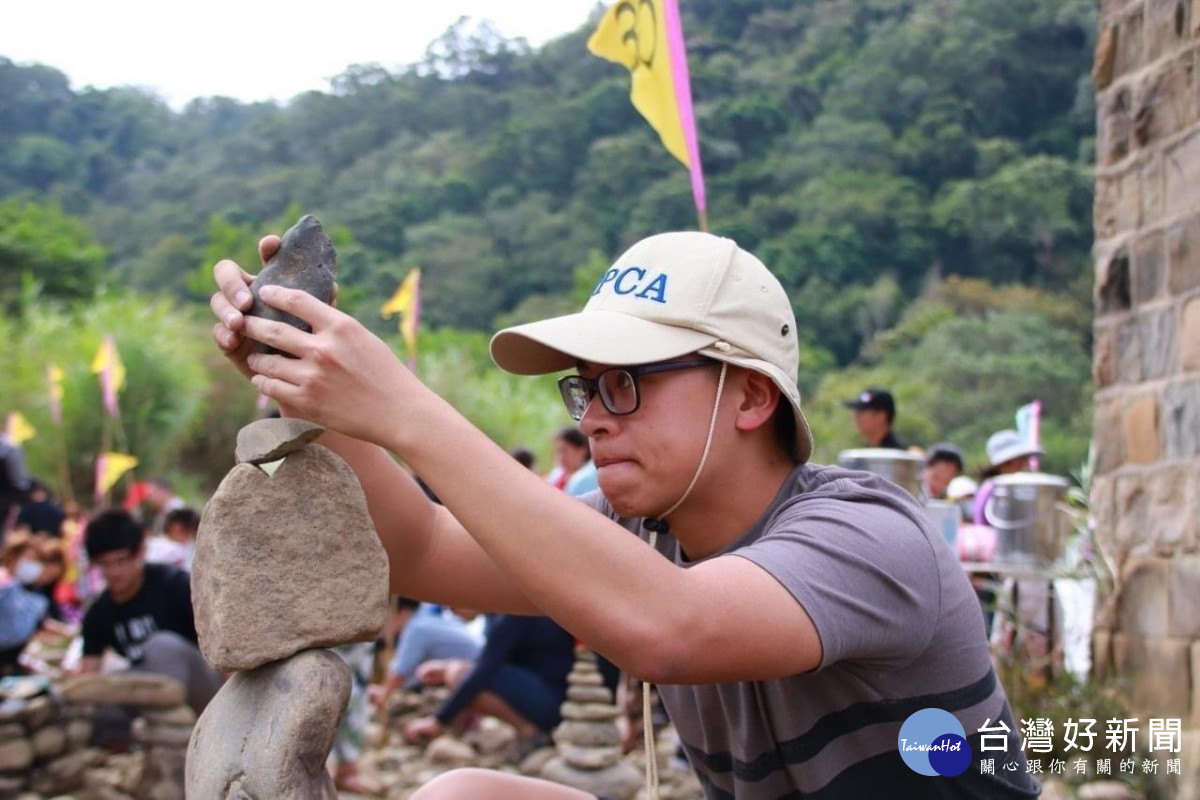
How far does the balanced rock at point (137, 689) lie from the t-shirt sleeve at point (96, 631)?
477 mm

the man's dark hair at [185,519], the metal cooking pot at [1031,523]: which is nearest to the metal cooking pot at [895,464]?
the metal cooking pot at [1031,523]

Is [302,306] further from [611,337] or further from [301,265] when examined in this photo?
[611,337]

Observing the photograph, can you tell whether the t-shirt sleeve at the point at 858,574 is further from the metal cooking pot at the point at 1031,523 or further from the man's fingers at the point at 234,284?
Answer: the metal cooking pot at the point at 1031,523

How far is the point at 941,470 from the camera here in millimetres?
7914

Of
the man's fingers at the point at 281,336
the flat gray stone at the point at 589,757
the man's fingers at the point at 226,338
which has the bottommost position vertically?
the flat gray stone at the point at 589,757

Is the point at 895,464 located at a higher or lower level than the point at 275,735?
higher

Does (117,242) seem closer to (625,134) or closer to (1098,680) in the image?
(625,134)

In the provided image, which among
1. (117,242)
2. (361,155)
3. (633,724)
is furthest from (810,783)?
(361,155)

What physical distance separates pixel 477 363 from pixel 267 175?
2714 cm

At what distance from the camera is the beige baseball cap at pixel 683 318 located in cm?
190

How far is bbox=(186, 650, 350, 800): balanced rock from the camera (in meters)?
1.89

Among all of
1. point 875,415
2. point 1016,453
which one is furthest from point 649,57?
point 1016,453

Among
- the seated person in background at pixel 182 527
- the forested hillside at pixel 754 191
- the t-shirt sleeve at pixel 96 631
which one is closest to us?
the t-shirt sleeve at pixel 96 631

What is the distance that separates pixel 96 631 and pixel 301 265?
4738mm
